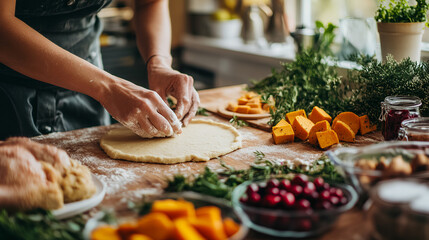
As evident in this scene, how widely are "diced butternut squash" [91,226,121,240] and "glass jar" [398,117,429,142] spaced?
1.02m

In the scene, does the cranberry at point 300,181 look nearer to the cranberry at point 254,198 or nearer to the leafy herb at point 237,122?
the cranberry at point 254,198

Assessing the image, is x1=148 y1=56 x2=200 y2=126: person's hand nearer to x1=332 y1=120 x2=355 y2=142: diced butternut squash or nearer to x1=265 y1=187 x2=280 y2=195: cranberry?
x1=332 y1=120 x2=355 y2=142: diced butternut squash

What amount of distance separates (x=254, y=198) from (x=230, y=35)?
11.3 feet

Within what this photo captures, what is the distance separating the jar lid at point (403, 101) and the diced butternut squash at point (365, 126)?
0.56 ft

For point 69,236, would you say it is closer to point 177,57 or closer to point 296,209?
point 296,209

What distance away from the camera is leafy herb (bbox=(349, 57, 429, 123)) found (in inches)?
63.6

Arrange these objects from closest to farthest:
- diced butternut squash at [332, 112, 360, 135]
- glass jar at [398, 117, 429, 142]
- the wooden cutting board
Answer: glass jar at [398, 117, 429, 142] → diced butternut squash at [332, 112, 360, 135] → the wooden cutting board

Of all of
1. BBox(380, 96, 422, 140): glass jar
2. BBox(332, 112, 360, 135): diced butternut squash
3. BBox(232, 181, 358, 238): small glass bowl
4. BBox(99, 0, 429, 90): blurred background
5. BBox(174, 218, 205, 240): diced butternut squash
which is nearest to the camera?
BBox(174, 218, 205, 240): diced butternut squash

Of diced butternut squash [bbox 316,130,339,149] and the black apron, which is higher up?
the black apron

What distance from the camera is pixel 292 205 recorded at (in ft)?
3.14

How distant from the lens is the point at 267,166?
1386 mm

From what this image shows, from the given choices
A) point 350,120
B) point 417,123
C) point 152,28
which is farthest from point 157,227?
point 152,28

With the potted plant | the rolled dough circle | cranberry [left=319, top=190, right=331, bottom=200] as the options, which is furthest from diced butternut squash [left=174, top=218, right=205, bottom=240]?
the potted plant

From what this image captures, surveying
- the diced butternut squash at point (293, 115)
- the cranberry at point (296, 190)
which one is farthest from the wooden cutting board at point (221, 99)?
the cranberry at point (296, 190)
